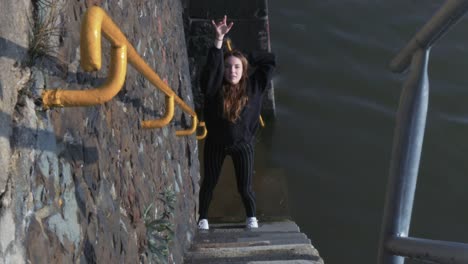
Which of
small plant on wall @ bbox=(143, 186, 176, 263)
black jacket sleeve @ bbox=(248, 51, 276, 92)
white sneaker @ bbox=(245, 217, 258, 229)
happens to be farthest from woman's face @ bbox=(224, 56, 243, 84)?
white sneaker @ bbox=(245, 217, 258, 229)

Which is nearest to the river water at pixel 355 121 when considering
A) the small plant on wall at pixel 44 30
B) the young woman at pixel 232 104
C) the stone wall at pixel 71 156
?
the young woman at pixel 232 104

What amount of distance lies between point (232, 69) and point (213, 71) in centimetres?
16

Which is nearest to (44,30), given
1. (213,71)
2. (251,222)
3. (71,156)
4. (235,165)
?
(71,156)

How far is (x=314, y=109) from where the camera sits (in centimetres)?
892

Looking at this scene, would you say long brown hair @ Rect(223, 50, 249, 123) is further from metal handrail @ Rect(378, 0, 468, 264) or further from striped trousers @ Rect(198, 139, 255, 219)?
metal handrail @ Rect(378, 0, 468, 264)

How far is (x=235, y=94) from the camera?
4.75 meters

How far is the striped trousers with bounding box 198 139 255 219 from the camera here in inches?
200

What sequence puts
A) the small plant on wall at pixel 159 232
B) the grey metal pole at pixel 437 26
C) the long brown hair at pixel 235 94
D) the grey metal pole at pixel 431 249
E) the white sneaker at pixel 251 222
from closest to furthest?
the grey metal pole at pixel 431 249 < the grey metal pole at pixel 437 26 < the small plant on wall at pixel 159 232 < the long brown hair at pixel 235 94 < the white sneaker at pixel 251 222

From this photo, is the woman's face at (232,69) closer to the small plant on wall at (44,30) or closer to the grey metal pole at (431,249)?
the small plant on wall at (44,30)

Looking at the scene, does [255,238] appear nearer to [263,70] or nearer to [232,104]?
[232,104]

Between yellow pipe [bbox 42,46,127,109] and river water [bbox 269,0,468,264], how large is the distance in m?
5.44

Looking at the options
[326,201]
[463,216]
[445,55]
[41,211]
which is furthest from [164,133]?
[445,55]

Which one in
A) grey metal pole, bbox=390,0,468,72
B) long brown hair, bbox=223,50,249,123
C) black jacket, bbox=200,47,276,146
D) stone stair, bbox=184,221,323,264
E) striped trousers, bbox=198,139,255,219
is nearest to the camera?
grey metal pole, bbox=390,0,468,72

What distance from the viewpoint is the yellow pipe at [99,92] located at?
1896 mm
